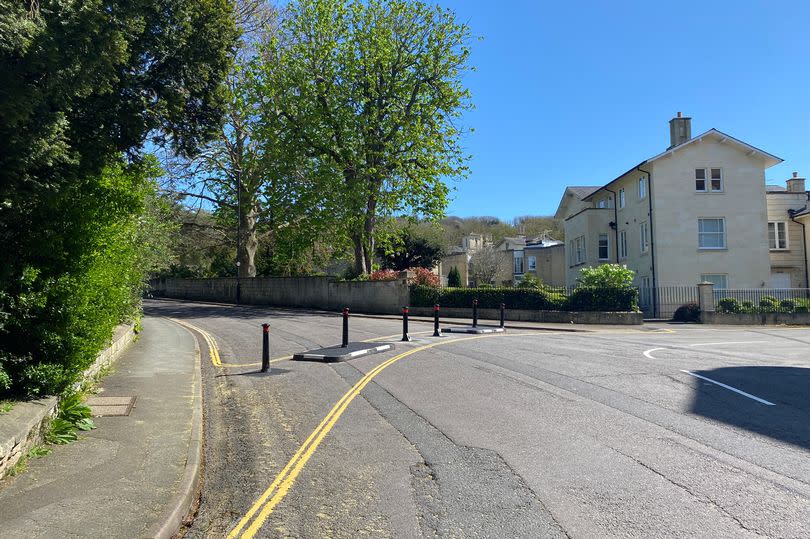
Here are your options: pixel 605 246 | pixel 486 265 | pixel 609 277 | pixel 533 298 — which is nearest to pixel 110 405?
pixel 533 298

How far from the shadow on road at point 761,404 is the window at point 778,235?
2902 centimetres

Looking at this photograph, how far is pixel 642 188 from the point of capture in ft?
115

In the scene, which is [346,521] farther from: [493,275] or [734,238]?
[493,275]

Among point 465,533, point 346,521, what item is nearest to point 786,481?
point 465,533

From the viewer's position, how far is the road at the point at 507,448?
4.94 meters

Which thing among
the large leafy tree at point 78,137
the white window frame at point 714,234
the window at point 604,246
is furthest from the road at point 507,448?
the window at point 604,246

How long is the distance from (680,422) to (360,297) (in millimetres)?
26987

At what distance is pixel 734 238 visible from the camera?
1304 inches

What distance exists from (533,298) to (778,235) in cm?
1871

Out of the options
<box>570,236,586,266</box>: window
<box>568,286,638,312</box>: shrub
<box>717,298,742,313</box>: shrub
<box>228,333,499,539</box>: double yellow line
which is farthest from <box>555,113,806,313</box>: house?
<box>228,333,499,539</box>: double yellow line

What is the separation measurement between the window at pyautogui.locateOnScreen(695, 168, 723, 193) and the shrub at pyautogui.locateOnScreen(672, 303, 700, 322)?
7407 millimetres

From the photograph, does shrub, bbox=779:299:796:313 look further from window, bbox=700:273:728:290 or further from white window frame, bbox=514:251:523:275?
white window frame, bbox=514:251:523:275

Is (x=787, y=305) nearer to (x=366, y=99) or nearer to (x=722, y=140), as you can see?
(x=722, y=140)

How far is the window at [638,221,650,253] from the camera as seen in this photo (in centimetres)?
3428
